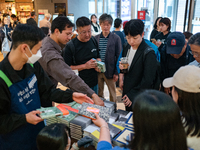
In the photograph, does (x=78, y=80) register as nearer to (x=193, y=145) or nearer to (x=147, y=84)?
(x=147, y=84)

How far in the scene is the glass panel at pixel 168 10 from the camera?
569 centimetres

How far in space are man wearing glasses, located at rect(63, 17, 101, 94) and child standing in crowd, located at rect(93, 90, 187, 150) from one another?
6.39 feet

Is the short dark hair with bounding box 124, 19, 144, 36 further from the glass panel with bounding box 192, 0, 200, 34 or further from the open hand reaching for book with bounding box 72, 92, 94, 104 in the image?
the glass panel with bounding box 192, 0, 200, 34

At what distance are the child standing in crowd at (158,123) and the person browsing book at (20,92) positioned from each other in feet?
2.82

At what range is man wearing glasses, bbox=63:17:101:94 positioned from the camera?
2742mm

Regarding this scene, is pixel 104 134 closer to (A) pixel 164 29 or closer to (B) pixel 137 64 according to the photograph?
(B) pixel 137 64

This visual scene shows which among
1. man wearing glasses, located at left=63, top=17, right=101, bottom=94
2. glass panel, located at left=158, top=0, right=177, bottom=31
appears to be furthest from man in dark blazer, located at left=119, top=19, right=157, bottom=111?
glass panel, located at left=158, top=0, right=177, bottom=31

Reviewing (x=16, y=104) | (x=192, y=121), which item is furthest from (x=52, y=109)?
(x=192, y=121)

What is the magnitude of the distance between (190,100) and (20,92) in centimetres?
132

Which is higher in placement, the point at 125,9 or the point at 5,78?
the point at 125,9

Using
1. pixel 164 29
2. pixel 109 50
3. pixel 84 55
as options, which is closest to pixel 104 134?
pixel 84 55

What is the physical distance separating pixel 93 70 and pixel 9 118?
1.81 m

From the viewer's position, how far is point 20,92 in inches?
55.3

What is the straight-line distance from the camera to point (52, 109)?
1.52 metres
